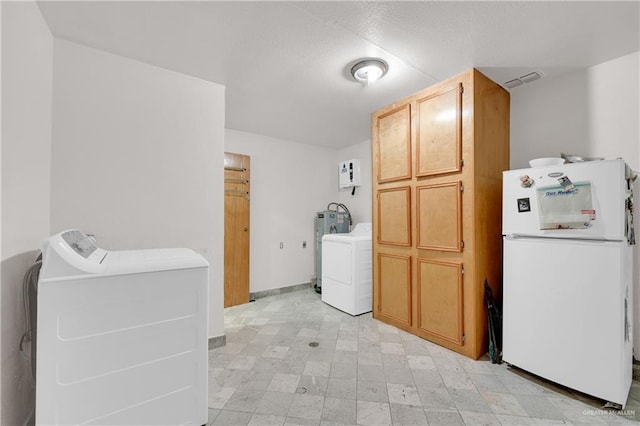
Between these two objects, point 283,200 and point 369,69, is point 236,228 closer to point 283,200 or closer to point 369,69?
point 283,200

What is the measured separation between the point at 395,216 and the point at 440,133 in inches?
37.2

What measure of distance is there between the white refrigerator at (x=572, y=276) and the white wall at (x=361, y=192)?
93.1 inches

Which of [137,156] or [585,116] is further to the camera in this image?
[585,116]

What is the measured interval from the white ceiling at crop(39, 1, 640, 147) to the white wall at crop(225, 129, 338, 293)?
1.56m

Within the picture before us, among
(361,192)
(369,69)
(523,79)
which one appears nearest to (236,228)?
(361,192)

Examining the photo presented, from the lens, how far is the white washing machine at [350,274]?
10.8 ft

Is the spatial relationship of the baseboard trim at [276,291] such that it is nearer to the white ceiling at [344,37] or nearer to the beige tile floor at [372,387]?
the beige tile floor at [372,387]

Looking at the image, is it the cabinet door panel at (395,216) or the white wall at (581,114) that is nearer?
the white wall at (581,114)

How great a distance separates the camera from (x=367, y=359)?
2.29 metres

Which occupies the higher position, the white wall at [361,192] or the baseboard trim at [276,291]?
the white wall at [361,192]

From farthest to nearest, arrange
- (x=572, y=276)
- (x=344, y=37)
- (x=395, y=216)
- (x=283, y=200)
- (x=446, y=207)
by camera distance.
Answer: (x=283, y=200) < (x=395, y=216) < (x=446, y=207) < (x=344, y=37) < (x=572, y=276)

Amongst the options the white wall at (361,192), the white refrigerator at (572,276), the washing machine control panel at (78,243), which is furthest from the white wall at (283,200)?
the white refrigerator at (572,276)

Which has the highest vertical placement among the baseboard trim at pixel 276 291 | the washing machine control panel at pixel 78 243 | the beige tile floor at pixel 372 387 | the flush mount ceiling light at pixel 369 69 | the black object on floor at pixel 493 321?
the flush mount ceiling light at pixel 369 69

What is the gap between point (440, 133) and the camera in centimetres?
251
